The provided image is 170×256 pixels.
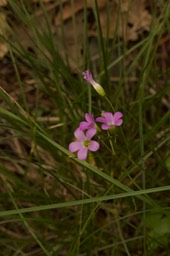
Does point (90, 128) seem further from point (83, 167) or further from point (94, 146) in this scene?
point (83, 167)

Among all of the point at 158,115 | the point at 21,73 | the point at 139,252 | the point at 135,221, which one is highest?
the point at 21,73

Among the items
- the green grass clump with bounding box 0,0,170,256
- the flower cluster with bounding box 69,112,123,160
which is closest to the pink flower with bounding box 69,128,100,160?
the flower cluster with bounding box 69,112,123,160

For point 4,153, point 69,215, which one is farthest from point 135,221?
point 4,153

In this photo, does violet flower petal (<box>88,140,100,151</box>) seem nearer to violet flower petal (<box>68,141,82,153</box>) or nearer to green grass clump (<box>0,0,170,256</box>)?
violet flower petal (<box>68,141,82,153</box>)

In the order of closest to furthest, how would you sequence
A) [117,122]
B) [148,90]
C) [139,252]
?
1. [117,122]
2. [139,252]
3. [148,90]

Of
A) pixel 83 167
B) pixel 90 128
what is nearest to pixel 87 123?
pixel 90 128

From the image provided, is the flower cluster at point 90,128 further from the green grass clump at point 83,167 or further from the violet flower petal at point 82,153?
the green grass clump at point 83,167

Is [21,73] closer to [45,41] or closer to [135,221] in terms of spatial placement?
[45,41]
